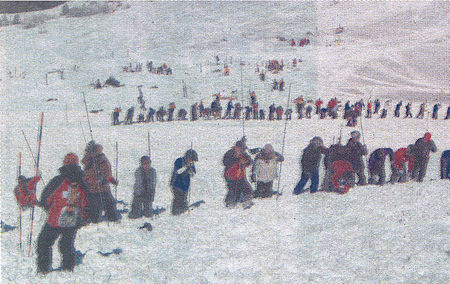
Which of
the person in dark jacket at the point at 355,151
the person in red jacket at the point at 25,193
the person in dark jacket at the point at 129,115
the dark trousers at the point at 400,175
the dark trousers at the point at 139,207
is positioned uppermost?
the person in dark jacket at the point at 129,115

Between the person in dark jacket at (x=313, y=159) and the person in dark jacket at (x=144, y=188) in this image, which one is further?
the person in dark jacket at (x=313, y=159)

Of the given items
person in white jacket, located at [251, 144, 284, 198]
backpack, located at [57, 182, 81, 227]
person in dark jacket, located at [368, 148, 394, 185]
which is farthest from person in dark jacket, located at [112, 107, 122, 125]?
backpack, located at [57, 182, 81, 227]

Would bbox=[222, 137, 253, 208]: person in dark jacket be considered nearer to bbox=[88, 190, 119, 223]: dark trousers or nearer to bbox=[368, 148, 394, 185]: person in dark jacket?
bbox=[88, 190, 119, 223]: dark trousers

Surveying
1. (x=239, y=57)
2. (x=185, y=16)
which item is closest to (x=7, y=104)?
(x=239, y=57)

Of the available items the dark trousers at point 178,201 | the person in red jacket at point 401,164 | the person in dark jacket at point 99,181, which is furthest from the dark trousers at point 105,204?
the person in red jacket at point 401,164

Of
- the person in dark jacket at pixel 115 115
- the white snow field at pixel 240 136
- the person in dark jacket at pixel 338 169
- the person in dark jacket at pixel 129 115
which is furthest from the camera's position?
the person in dark jacket at pixel 129 115

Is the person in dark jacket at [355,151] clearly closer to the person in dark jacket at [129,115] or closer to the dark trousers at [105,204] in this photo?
the dark trousers at [105,204]

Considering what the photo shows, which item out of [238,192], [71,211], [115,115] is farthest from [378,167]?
[115,115]

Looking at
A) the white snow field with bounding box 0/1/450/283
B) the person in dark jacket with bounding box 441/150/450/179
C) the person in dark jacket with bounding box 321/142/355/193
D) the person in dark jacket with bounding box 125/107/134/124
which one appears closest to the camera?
the white snow field with bounding box 0/1/450/283
